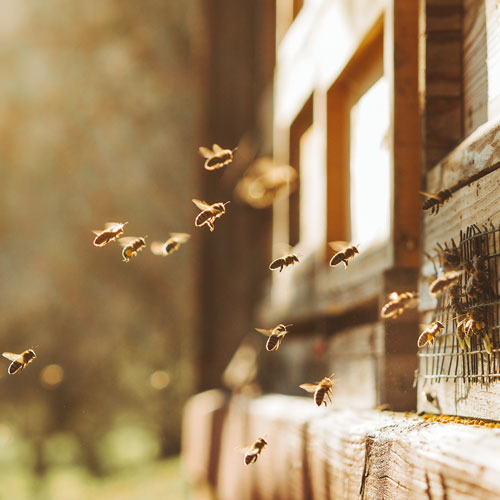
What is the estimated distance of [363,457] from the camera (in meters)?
2.51

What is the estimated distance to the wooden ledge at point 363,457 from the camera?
1753 mm

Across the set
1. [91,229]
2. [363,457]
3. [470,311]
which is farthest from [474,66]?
[91,229]

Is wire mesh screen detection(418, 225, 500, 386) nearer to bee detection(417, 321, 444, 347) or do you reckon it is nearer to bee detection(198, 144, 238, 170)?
bee detection(417, 321, 444, 347)

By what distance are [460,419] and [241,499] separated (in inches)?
107

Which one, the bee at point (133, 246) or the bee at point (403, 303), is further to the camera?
the bee at point (133, 246)

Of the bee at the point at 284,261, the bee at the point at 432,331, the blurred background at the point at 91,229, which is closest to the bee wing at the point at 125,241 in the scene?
the bee at the point at 284,261

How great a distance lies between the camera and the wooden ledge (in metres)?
1.75

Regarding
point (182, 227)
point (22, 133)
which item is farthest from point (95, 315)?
point (22, 133)

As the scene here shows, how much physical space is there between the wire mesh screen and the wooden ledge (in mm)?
213

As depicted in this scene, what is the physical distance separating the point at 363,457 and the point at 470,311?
0.65 metres

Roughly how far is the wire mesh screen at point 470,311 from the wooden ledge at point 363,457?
21 cm

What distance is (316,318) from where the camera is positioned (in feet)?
17.3

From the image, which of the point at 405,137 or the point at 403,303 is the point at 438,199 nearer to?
the point at 403,303

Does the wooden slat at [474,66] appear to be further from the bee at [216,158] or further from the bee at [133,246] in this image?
the bee at [133,246]
